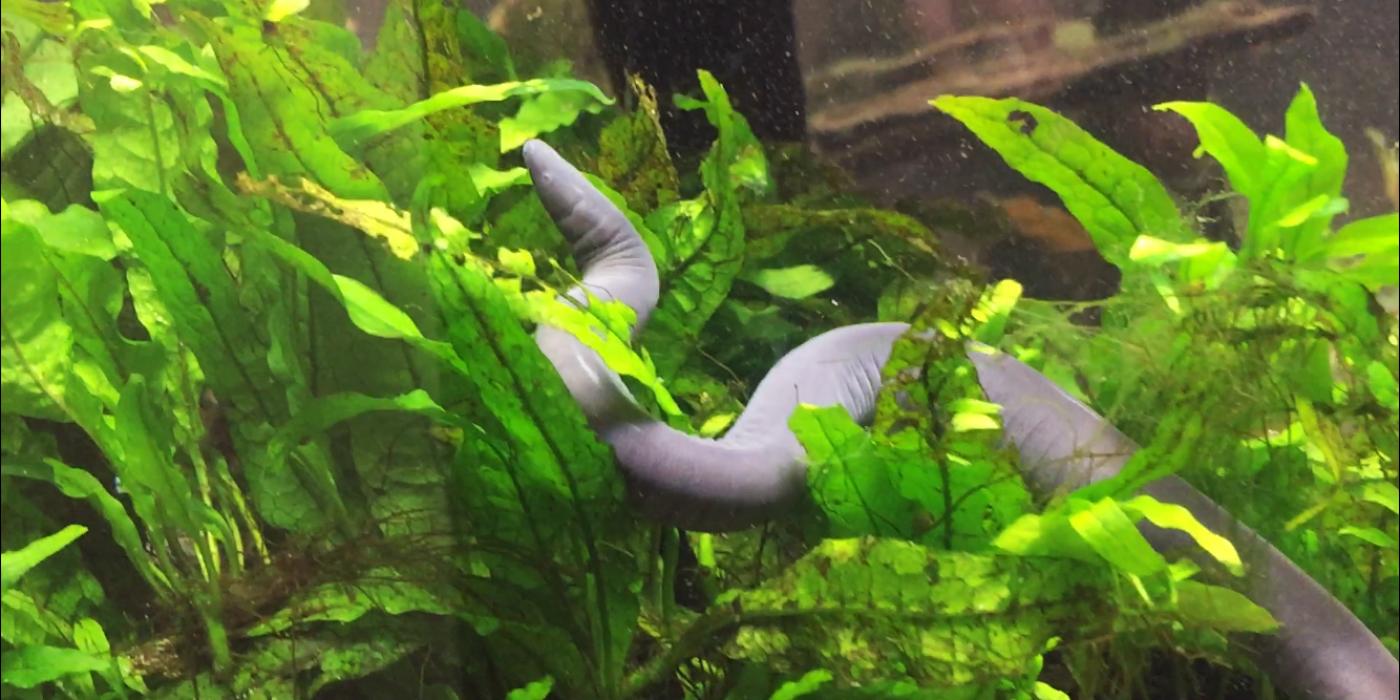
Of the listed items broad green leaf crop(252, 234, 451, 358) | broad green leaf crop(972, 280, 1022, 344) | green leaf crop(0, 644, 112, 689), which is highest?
broad green leaf crop(252, 234, 451, 358)

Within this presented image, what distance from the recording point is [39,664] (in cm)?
77

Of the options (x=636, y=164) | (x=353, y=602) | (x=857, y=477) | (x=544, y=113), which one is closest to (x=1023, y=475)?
(x=857, y=477)

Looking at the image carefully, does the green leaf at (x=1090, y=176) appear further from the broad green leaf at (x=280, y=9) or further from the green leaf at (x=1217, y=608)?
the broad green leaf at (x=280, y=9)

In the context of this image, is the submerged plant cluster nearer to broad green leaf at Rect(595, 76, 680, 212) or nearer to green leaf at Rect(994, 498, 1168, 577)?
green leaf at Rect(994, 498, 1168, 577)

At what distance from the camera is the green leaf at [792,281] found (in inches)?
63.1

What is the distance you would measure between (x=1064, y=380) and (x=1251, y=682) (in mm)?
444

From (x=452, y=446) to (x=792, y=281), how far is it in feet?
2.61

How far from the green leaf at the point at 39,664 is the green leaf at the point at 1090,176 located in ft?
4.03

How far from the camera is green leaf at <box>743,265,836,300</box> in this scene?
160 cm

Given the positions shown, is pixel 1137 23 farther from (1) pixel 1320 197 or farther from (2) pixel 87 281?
(2) pixel 87 281

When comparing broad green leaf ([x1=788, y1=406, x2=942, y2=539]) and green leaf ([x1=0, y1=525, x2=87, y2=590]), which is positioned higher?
green leaf ([x1=0, y1=525, x2=87, y2=590])

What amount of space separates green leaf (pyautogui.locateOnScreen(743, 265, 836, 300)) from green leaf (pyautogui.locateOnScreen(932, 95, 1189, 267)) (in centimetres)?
41

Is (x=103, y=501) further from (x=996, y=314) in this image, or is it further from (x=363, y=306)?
(x=996, y=314)

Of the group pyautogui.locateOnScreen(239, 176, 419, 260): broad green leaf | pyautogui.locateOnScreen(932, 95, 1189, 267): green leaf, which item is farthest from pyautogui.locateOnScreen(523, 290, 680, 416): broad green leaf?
pyautogui.locateOnScreen(932, 95, 1189, 267): green leaf
